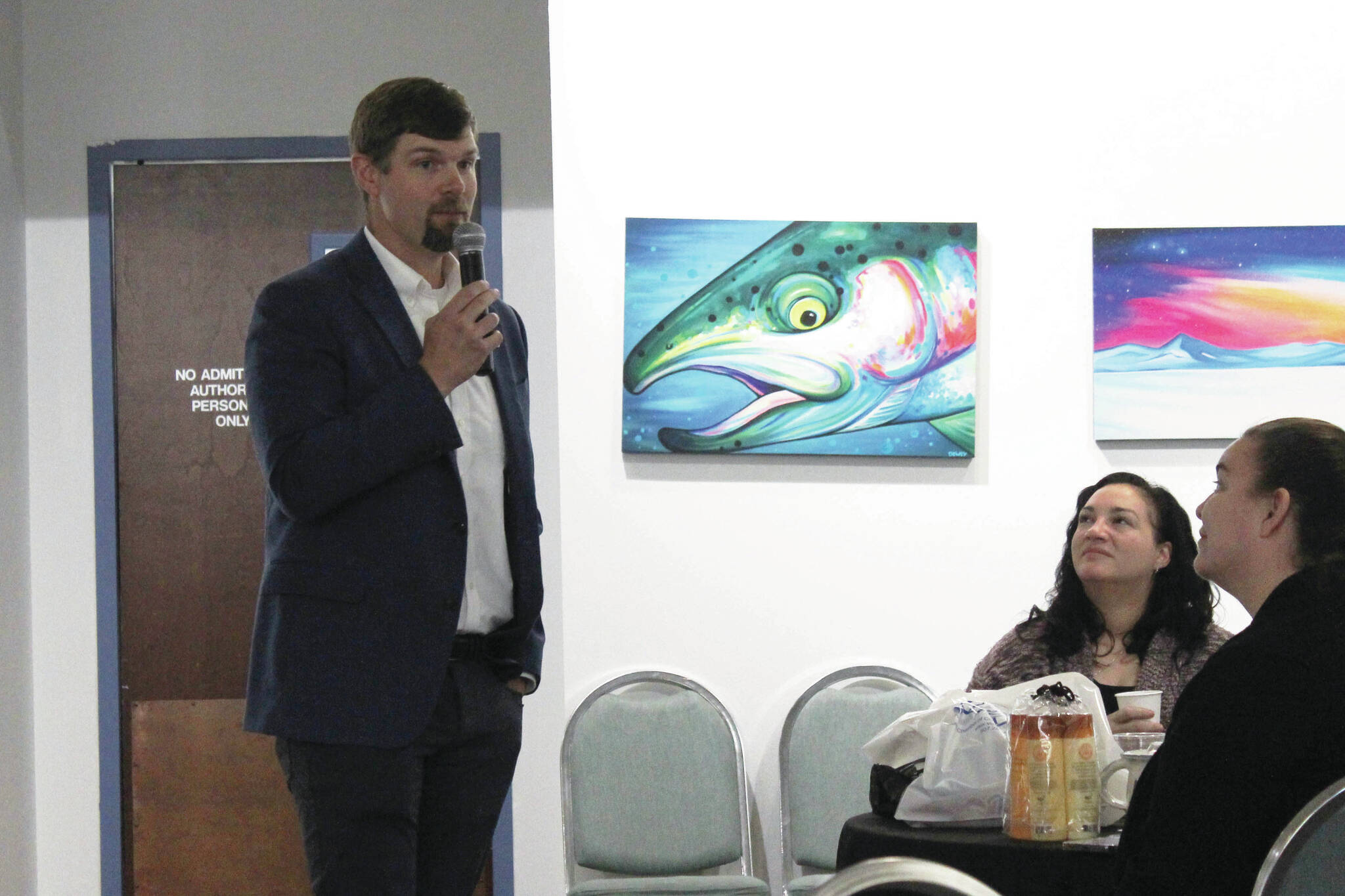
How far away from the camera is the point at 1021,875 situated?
1.93 metres

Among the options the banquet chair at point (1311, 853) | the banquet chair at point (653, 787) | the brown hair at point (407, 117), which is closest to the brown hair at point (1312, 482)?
the banquet chair at point (1311, 853)

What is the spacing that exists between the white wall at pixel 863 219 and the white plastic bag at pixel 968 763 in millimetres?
1433

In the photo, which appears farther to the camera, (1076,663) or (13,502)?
(13,502)

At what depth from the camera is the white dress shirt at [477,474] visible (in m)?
2.05

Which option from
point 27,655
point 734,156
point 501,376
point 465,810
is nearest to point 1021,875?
point 465,810

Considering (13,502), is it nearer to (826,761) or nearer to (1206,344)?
(826,761)

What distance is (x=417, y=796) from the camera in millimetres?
1916

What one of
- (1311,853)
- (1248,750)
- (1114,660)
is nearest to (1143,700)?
(1114,660)

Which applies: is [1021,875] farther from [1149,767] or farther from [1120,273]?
[1120,273]

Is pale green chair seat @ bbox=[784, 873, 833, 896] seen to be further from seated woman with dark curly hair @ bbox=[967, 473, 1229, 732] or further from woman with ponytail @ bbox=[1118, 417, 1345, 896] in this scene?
woman with ponytail @ bbox=[1118, 417, 1345, 896]

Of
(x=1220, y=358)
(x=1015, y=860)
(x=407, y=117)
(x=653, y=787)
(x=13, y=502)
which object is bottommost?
(x=653, y=787)

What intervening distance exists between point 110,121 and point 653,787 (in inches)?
95.9

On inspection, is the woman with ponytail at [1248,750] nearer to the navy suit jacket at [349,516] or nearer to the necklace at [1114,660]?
the navy suit jacket at [349,516]

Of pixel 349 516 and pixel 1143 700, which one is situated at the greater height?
pixel 349 516
